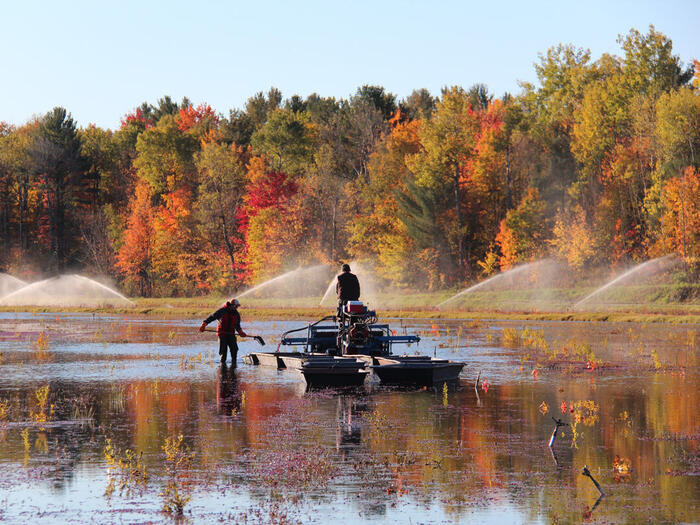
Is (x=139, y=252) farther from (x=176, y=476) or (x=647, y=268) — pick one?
(x=176, y=476)

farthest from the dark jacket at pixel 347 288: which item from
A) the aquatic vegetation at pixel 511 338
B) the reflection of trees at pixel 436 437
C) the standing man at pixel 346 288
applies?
the aquatic vegetation at pixel 511 338

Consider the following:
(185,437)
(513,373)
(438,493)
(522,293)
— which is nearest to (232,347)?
(513,373)

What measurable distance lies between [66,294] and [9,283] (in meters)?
11.5

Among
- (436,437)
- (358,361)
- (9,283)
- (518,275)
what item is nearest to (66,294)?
(9,283)

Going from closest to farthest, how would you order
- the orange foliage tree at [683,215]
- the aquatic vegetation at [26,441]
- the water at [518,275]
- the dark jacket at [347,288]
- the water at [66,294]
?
the aquatic vegetation at [26,441]
the dark jacket at [347,288]
the orange foliage tree at [683,215]
the water at [518,275]
the water at [66,294]

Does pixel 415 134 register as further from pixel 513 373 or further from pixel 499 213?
pixel 513 373

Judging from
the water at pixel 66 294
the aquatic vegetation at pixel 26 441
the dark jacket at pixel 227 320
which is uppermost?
the water at pixel 66 294

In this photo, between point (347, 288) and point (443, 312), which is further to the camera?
point (443, 312)

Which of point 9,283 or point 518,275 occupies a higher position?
point 9,283

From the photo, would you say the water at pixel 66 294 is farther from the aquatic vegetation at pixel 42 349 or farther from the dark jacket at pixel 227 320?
the dark jacket at pixel 227 320

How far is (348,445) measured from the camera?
Answer: 16078mm

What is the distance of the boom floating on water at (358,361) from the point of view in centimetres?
2486

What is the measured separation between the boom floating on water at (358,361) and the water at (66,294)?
54.5 metres

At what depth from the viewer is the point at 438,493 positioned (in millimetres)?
12602
